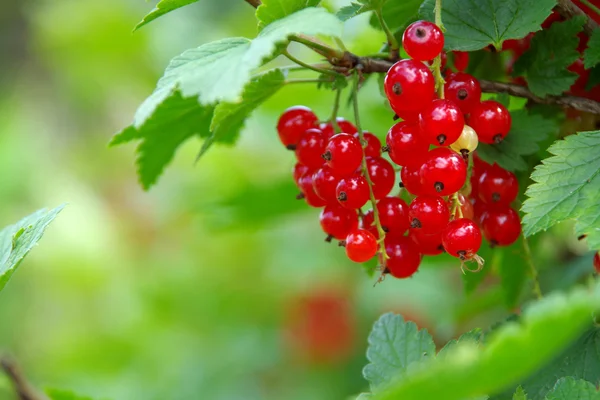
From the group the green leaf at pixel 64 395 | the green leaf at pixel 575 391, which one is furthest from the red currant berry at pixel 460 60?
the green leaf at pixel 64 395

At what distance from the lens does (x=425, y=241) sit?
2.44 ft

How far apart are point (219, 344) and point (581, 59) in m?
1.58

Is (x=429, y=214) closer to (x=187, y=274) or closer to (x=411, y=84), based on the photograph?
(x=411, y=84)

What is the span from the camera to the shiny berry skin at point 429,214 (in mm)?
680

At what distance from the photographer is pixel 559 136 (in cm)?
84

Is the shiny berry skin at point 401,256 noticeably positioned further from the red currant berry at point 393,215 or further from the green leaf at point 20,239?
the green leaf at point 20,239

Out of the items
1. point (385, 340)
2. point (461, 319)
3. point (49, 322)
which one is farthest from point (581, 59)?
point (49, 322)

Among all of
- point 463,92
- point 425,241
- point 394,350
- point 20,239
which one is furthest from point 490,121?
point 20,239

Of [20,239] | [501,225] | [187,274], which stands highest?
[20,239]

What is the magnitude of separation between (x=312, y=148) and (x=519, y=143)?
0.22m

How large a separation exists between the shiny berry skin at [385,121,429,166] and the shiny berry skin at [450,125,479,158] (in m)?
0.03

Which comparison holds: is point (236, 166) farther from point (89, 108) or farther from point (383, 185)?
point (89, 108)

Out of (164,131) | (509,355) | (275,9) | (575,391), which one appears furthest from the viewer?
(164,131)

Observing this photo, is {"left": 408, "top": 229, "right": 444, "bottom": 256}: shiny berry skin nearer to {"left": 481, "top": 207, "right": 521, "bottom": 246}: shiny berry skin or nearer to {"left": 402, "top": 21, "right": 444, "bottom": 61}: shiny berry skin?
{"left": 481, "top": 207, "right": 521, "bottom": 246}: shiny berry skin
